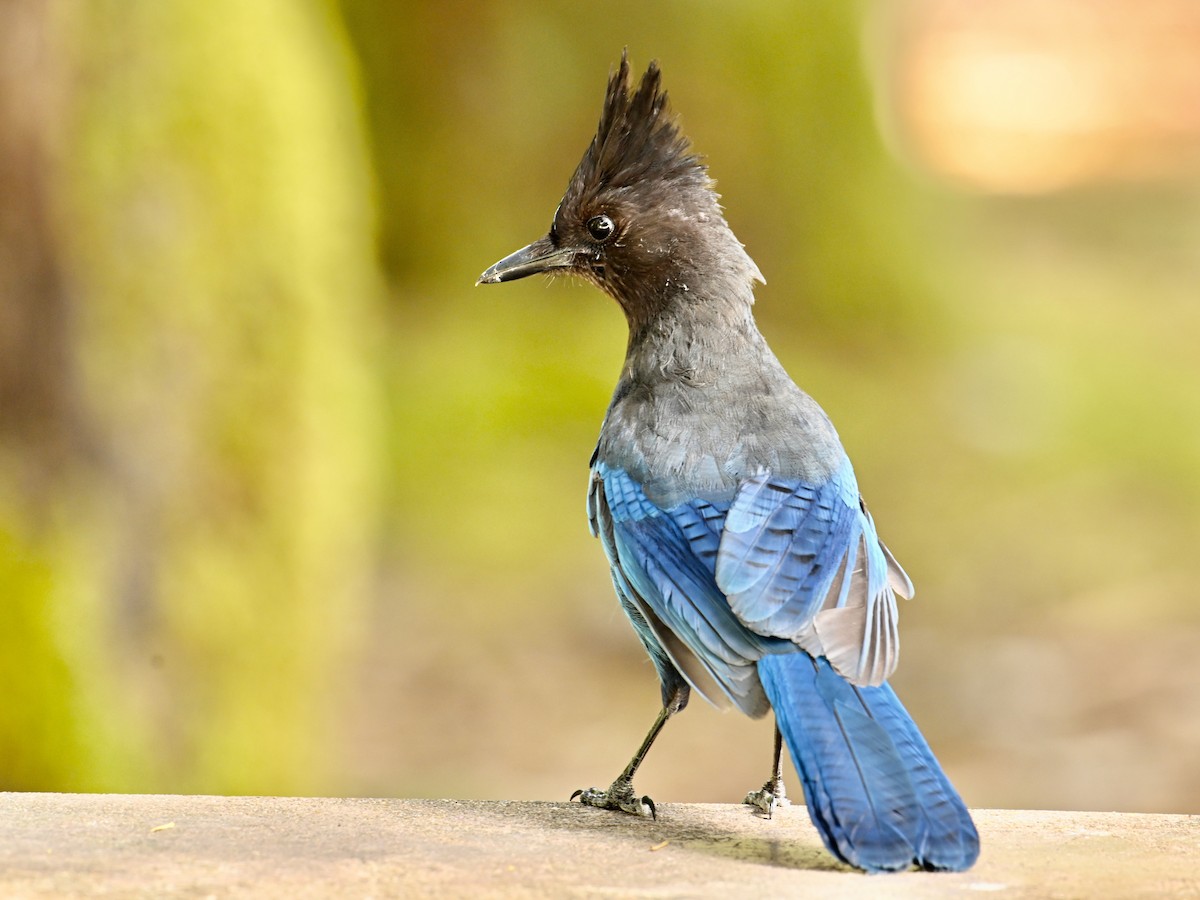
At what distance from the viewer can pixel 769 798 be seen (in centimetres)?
357

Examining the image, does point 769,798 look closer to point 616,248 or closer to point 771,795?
point 771,795

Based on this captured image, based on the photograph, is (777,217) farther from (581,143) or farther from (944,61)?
(944,61)

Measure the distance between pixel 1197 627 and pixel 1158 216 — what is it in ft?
36.2

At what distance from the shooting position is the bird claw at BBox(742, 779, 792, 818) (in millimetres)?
3488

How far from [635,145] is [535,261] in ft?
1.43

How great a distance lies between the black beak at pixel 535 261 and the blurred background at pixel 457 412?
1.64m

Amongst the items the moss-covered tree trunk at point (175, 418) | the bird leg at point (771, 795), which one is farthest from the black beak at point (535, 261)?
the moss-covered tree trunk at point (175, 418)

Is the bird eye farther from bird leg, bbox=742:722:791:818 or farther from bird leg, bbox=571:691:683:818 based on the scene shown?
bird leg, bbox=742:722:791:818

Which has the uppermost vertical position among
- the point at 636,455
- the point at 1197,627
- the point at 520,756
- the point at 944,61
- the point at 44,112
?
the point at 944,61

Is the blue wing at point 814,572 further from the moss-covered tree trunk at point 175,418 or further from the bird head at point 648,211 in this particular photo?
the moss-covered tree trunk at point 175,418

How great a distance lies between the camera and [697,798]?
23.9ft

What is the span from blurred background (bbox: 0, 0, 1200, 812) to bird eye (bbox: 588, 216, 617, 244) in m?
1.87

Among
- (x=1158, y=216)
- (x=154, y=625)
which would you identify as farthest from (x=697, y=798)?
(x=1158, y=216)

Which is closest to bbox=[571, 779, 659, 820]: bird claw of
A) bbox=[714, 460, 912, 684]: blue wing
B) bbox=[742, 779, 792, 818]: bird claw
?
bbox=[742, 779, 792, 818]: bird claw
